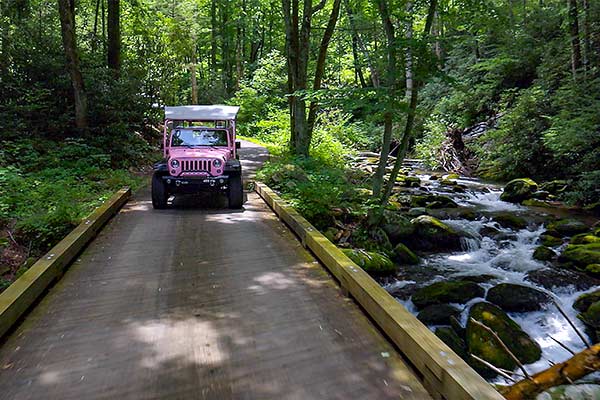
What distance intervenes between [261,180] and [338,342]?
1035 centimetres

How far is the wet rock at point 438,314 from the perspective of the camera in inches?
296

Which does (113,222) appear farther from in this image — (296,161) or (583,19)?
(583,19)

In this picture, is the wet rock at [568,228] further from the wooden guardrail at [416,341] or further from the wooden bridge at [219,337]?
the wooden guardrail at [416,341]

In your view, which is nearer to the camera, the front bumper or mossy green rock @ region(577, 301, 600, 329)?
mossy green rock @ region(577, 301, 600, 329)

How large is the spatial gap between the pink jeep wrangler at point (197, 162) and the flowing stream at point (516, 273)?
13.4 ft

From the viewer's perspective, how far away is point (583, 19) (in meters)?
18.5

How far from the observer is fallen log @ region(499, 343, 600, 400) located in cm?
319

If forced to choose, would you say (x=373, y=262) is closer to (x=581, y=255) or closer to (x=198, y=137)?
(x=581, y=255)

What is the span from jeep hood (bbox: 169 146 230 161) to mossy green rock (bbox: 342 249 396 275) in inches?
143

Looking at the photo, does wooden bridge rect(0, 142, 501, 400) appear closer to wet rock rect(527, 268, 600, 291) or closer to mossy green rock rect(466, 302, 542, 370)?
mossy green rock rect(466, 302, 542, 370)

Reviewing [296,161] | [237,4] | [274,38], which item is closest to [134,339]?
[296,161]

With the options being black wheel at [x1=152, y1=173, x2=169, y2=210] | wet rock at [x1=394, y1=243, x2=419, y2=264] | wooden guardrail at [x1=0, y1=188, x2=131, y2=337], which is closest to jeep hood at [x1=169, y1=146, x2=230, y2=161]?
black wheel at [x1=152, y1=173, x2=169, y2=210]

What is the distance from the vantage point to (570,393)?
10.6 ft

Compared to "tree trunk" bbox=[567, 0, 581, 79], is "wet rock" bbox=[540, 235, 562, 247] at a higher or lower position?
lower
